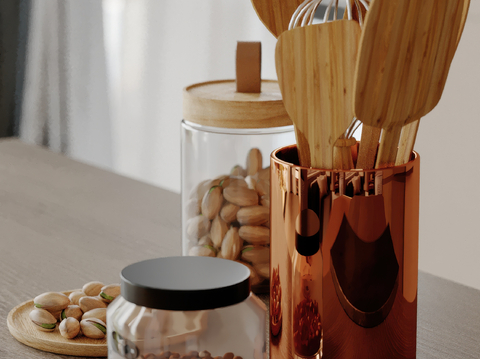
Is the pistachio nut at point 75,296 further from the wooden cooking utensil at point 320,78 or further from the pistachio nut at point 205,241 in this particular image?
the wooden cooking utensil at point 320,78

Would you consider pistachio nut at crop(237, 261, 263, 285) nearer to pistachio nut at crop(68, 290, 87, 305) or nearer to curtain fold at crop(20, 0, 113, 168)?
pistachio nut at crop(68, 290, 87, 305)

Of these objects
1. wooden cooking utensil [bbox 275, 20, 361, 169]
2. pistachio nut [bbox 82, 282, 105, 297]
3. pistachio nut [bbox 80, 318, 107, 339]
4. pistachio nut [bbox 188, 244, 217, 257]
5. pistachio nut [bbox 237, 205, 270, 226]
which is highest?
wooden cooking utensil [bbox 275, 20, 361, 169]

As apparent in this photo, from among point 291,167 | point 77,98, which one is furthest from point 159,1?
point 291,167

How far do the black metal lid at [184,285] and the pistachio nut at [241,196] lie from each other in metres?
0.21

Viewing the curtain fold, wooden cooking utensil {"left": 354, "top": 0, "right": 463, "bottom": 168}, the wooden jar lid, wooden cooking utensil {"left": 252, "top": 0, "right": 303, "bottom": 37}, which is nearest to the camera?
wooden cooking utensil {"left": 354, "top": 0, "right": 463, "bottom": 168}

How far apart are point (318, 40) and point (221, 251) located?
319 millimetres

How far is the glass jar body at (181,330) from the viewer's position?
440mm

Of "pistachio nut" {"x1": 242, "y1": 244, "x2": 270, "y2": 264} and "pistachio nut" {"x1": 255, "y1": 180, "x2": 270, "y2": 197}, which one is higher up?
"pistachio nut" {"x1": 255, "y1": 180, "x2": 270, "y2": 197}

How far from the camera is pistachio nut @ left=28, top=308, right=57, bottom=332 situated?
0.60 meters

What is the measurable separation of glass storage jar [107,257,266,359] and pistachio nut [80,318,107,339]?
11cm

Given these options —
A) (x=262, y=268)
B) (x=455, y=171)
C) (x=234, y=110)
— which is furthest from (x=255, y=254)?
(x=455, y=171)

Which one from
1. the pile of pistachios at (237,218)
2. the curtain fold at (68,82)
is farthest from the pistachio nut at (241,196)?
the curtain fold at (68,82)

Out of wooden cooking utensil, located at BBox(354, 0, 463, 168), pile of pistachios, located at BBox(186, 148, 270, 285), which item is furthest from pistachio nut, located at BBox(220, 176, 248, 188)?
wooden cooking utensil, located at BBox(354, 0, 463, 168)

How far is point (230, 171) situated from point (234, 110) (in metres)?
0.08
